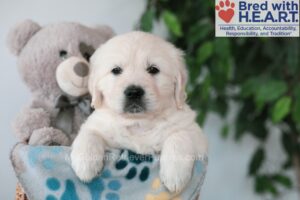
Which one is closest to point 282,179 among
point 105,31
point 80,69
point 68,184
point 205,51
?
point 205,51

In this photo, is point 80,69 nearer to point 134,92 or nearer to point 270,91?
point 134,92

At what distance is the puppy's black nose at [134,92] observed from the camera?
112 centimetres

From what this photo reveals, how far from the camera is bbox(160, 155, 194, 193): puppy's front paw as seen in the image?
1.02m

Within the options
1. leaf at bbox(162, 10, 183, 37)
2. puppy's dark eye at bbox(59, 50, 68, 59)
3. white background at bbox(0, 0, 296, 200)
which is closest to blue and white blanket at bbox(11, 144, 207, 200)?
puppy's dark eye at bbox(59, 50, 68, 59)

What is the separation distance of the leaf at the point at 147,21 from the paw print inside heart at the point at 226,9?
32 centimetres

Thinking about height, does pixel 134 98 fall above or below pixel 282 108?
above

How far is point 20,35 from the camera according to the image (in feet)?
4.55

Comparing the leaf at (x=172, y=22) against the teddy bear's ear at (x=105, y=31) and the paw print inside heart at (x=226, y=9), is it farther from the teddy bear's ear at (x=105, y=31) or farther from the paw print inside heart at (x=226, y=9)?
the teddy bear's ear at (x=105, y=31)

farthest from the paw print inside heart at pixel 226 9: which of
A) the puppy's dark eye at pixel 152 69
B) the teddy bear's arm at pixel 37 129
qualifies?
the teddy bear's arm at pixel 37 129

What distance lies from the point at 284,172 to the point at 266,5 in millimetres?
987

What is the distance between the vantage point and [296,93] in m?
1.98

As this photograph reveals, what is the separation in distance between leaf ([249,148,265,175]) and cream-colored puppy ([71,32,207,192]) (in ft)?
3.94

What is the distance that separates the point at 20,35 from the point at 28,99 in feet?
1.61

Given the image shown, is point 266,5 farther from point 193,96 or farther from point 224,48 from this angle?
point 193,96
